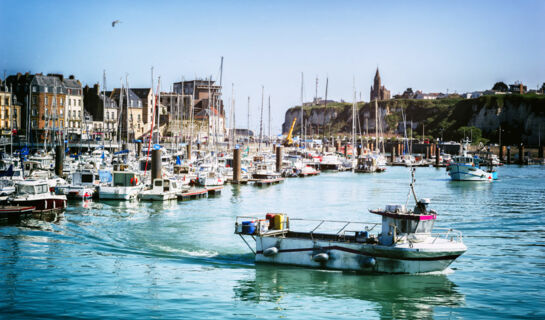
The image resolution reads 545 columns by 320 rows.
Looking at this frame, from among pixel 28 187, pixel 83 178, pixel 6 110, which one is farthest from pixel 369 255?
pixel 6 110

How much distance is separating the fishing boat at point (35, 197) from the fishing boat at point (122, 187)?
877cm

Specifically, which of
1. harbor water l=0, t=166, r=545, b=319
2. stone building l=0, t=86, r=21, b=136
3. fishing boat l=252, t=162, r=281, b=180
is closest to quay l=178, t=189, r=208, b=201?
harbor water l=0, t=166, r=545, b=319

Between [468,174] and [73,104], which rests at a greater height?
[73,104]

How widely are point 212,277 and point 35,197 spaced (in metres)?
23.1

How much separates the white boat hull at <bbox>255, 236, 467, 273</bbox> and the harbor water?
436 millimetres

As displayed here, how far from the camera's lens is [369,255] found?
2741cm

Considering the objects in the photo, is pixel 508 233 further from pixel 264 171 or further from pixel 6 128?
pixel 6 128

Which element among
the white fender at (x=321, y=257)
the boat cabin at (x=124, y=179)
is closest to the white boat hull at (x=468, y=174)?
the boat cabin at (x=124, y=179)

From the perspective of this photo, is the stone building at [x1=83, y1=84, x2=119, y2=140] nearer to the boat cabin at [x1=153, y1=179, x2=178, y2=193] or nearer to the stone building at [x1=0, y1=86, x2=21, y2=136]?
the stone building at [x1=0, y1=86, x2=21, y2=136]

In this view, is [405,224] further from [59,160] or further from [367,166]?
[367,166]

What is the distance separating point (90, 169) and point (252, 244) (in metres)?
31.1

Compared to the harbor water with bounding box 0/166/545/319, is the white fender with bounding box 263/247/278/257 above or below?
above

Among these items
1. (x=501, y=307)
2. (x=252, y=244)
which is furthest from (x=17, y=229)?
(x=501, y=307)

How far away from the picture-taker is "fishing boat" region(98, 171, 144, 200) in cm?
5647
